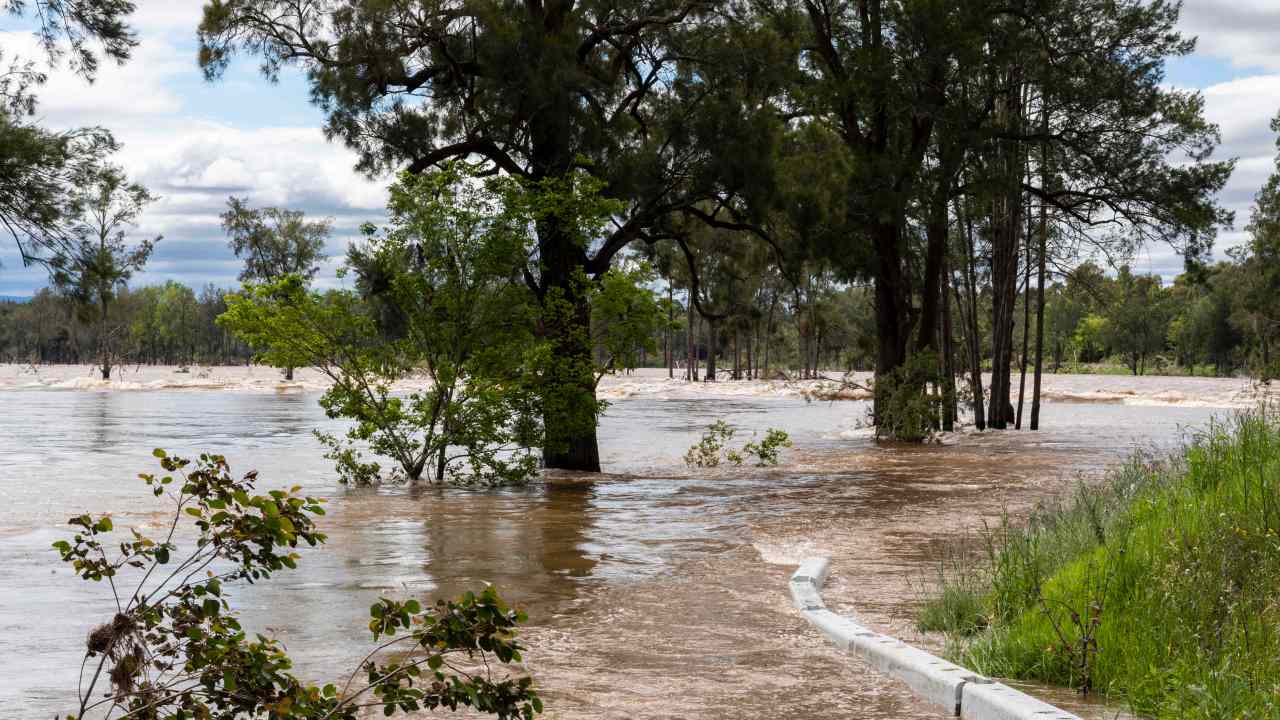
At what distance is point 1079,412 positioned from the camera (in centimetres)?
5450

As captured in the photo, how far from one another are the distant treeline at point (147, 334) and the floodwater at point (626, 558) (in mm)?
122630

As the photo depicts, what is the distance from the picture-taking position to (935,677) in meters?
6.68

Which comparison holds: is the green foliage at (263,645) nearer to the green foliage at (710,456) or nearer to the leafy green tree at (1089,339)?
the green foliage at (710,456)

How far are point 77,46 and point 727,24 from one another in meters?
12.2

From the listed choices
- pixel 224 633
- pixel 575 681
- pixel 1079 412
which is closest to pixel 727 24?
pixel 575 681

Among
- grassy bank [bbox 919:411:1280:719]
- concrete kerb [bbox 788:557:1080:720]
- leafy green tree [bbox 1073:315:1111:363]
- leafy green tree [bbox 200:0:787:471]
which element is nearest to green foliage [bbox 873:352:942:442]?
leafy green tree [bbox 200:0:787:471]

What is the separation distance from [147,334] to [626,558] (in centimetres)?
15960

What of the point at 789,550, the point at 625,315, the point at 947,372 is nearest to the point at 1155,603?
the point at 789,550

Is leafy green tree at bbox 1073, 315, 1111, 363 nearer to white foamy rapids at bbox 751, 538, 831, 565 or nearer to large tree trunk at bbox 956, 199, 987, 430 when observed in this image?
large tree trunk at bbox 956, 199, 987, 430

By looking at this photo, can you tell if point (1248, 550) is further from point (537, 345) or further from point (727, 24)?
point (727, 24)

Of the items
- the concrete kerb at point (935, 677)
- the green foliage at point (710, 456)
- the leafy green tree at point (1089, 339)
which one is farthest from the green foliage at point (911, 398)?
the leafy green tree at point (1089, 339)

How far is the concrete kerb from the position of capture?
5945 mm

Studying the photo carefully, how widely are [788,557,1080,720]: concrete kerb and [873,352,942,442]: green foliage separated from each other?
22854 millimetres

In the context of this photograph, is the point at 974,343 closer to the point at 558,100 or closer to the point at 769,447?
the point at 769,447
